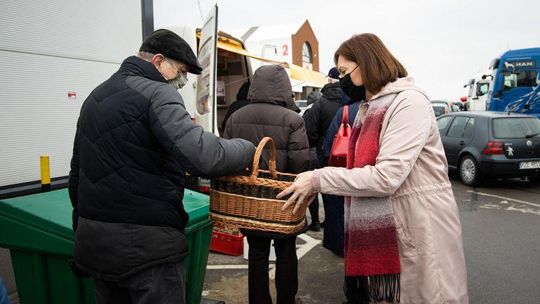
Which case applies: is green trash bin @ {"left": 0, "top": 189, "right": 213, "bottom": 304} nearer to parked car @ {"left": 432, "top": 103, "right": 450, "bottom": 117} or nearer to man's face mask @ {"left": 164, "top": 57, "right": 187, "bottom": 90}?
man's face mask @ {"left": 164, "top": 57, "right": 187, "bottom": 90}

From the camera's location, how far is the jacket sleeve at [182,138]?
1.65m

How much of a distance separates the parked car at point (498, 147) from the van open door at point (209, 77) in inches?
244

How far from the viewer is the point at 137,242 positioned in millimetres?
1711

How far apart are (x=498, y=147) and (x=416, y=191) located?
7.44m

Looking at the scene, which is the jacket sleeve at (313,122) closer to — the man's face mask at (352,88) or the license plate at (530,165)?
the man's face mask at (352,88)

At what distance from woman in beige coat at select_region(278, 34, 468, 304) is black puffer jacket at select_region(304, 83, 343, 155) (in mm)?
3050

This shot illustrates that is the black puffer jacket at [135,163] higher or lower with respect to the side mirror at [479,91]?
lower

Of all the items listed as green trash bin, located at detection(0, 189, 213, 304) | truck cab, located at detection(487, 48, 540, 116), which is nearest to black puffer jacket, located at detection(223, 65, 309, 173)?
green trash bin, located at detection(0, 189, 213, 304)

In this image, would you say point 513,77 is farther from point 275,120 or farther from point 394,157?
point 394,157

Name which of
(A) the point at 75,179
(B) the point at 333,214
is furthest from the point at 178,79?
(B) the point at 333,214

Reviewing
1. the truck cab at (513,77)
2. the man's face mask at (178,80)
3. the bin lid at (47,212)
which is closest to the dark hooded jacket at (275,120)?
the bin lid at (47,212)

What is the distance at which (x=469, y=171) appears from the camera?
8.77m

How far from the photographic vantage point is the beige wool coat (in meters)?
1.71

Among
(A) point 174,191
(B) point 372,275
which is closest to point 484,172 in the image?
(B) point 372,275
